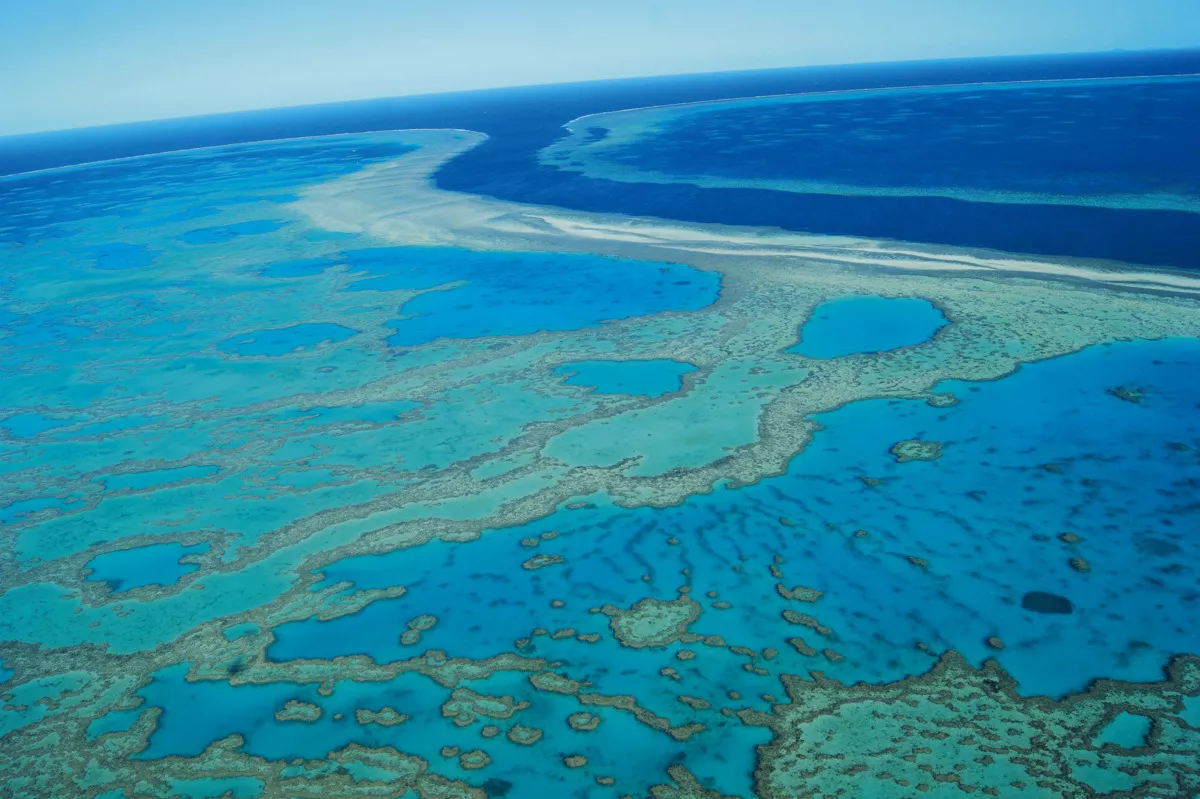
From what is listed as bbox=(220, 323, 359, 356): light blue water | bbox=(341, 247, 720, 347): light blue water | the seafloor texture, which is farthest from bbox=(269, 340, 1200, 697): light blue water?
bbox=(220, 323, 359, 356): light blue water

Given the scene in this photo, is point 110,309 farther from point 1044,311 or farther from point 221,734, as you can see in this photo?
point 1044,311

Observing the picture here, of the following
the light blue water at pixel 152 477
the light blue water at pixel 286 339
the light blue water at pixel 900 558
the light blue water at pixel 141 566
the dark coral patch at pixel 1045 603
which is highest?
the light blue water at pixel 286 339

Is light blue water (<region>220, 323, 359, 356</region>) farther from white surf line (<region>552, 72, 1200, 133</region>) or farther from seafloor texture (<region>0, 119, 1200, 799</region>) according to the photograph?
white surf line (<region>552, 72, 1200, 133</region>)

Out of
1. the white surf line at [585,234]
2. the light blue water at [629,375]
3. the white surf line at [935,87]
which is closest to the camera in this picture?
the light blue water at [629,375]

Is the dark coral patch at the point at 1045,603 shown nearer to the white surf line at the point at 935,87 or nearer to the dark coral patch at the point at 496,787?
the dark coral patch at the point at 496,787

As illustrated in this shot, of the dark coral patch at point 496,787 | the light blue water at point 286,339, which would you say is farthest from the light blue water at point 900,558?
the light blue water at point 286,339

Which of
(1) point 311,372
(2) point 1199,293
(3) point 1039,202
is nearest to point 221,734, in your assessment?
(1) point 311,372
